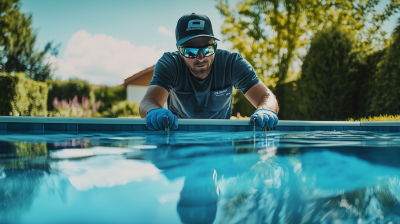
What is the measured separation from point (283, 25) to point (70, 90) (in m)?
15.2

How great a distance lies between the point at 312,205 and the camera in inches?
32.4

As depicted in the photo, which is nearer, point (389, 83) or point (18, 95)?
point (389, 83)

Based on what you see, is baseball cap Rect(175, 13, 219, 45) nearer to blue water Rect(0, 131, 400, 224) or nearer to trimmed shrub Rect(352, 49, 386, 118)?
blue water Rect(0, 131, 400, 224)

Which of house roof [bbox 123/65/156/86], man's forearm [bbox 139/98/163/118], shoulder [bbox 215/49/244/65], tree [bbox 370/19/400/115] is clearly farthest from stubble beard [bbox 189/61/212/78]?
house roof [bbox 123/65/156/86]

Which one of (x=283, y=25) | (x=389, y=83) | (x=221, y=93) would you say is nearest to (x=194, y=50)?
(x=221, y=93)

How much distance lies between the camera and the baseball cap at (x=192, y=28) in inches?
136

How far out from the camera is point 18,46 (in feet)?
78.0

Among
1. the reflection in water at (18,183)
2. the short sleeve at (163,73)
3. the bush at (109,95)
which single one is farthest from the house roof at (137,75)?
the reflection in water at (18,183)

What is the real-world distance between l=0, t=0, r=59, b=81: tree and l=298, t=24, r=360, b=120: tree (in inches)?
1008

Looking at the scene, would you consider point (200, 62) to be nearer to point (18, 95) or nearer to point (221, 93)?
point (221, 93)

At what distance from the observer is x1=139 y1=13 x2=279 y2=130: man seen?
3.47 m

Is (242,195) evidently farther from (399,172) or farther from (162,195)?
(399,172)

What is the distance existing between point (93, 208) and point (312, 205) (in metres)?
0.70

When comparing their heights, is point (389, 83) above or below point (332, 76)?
below
